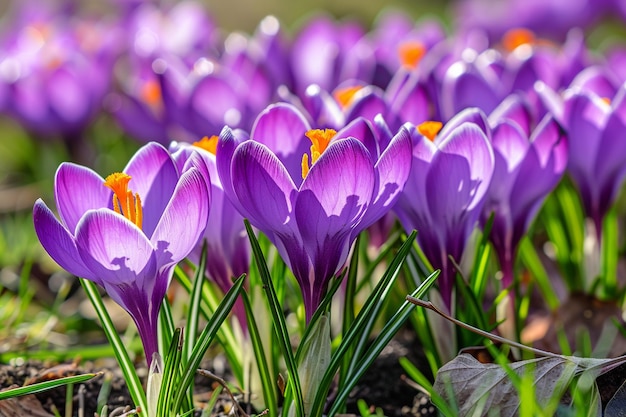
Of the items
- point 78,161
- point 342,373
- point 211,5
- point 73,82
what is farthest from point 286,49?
point 211,5

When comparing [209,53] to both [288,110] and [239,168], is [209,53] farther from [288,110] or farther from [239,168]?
[239,168]

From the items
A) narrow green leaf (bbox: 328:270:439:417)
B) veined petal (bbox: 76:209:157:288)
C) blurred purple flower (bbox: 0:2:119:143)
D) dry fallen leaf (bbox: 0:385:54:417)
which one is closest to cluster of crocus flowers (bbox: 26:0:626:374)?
veined petal (bbox: 76:209:157:288)

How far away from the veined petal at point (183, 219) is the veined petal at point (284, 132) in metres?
0.22

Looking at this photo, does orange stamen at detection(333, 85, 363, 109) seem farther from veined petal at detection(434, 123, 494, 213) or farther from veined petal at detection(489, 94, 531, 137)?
veined petal at detection(434, 123, 494, 213)

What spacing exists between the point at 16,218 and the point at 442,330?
1766 millimetres

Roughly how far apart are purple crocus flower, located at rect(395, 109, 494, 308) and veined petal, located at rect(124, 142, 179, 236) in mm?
344

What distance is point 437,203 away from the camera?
4.00ft

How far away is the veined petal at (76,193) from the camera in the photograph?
1.12 metres

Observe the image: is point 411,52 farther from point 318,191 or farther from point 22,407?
point 22,407

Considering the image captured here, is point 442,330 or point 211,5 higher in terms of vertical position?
point 211,5

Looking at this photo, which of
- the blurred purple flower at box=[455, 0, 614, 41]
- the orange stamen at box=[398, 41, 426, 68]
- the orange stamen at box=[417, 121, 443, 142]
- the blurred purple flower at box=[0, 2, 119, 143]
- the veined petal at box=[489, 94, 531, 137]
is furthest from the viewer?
the blurred purple flower at box=[455, 0, 614, 41]

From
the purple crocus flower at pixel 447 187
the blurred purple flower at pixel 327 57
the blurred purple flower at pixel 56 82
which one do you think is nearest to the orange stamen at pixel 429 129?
the purple crocus flower at pixel 447 187

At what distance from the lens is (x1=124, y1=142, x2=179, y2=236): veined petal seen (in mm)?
1148

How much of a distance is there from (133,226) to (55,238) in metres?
0.10
